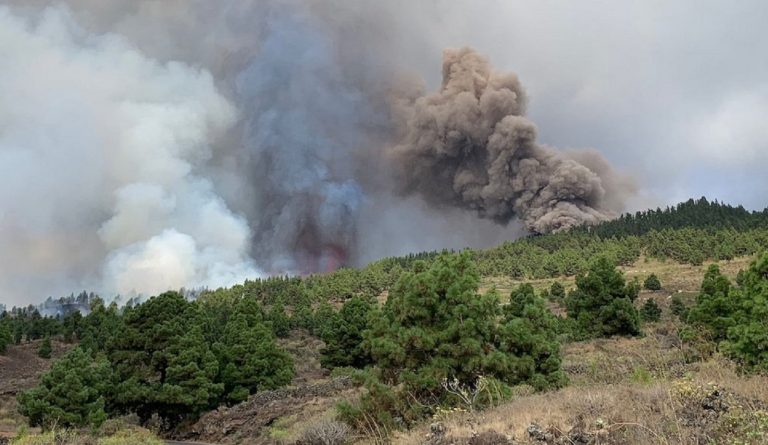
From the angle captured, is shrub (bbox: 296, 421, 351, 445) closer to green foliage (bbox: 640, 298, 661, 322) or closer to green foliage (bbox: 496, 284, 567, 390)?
green foliage (bbox: 496, 284, 567, 390)

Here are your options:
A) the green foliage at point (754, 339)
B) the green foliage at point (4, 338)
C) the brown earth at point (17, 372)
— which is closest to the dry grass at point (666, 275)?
the brown earth at point (17, 372)

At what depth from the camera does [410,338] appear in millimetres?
12570

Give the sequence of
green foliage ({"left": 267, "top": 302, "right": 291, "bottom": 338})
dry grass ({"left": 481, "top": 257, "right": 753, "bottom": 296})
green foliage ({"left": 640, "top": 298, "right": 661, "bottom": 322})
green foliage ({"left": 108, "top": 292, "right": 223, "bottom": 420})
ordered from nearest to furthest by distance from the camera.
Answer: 1. green foliage ({"left": 108, "top": 292, "right": 223, "bottom": 420})
2. green foliage ({"left": 640, "top": 298, "right": 661, "bottom": 322})
3. green foliage ({"left": 267, "top": 302, "right": 291, "bottom": 338})
4. dry grass ({"left": 481, "top": 257, "right": 753, "bottom": 296})

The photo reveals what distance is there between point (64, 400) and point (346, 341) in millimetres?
23675

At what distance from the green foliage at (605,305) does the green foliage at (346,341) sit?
16440mm

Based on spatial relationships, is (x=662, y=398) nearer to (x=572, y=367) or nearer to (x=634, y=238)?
(x=572, y=367)

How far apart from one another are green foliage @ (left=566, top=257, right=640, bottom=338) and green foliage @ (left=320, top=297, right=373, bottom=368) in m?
16.4

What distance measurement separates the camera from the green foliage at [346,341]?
43.4m

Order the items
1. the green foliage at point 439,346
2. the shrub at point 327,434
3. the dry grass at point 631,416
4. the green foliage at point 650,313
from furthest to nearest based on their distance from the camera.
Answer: the green foliage at point 650,313, the green foliage at point 439,346, the shrub at point 327,434, the dry grass at point 631,416

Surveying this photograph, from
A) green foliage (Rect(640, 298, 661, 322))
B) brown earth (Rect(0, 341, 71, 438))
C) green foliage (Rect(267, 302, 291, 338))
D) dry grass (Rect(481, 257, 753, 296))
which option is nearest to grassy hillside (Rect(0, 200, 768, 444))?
green foliage (Rect(267, 302, 291, 338))

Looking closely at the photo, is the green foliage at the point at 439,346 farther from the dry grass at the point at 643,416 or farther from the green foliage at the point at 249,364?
the green foliage at the point at 249,364

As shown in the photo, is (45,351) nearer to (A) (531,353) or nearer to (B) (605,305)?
(B) (605,305)

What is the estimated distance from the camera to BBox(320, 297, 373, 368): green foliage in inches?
1709

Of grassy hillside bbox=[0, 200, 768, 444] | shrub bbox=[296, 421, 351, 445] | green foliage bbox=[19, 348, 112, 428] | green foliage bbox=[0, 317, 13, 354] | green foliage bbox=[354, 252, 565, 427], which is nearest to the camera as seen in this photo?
grassy hillside bbox=[0, 200, 768, 444]
